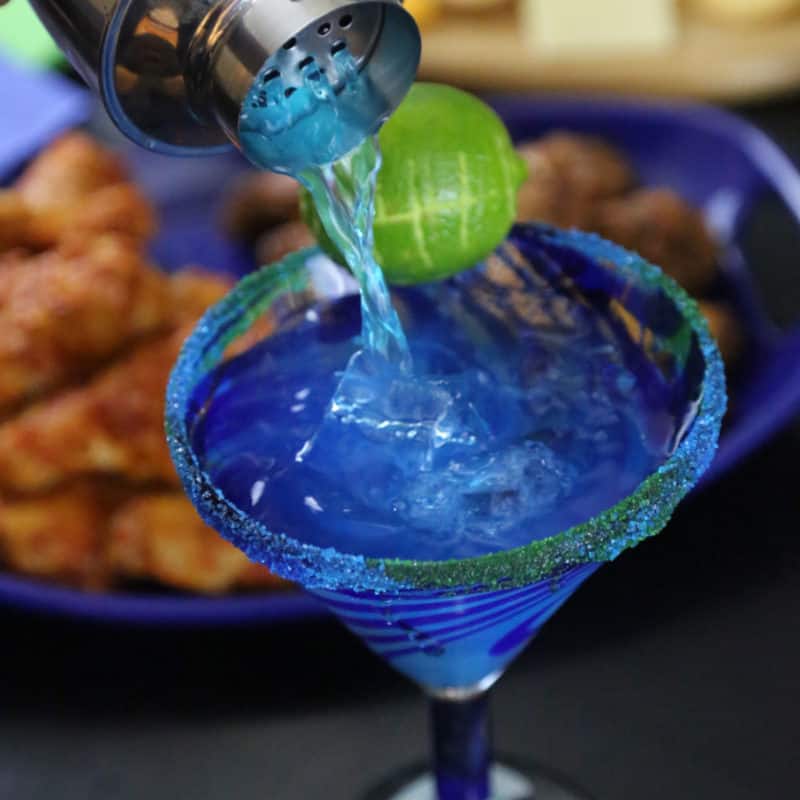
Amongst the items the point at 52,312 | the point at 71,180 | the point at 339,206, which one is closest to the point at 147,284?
the point at 52,312

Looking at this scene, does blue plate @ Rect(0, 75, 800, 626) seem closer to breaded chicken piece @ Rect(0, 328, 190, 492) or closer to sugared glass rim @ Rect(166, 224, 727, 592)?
breaded chicken piece @ Rect(0, 328, 190, 492)

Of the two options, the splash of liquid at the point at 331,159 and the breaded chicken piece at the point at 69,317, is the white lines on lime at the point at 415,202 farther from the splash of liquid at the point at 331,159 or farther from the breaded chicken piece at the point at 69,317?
the breaded chicken piece at the point at 69,317

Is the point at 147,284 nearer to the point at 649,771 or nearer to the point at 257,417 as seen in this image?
the point at 257,417

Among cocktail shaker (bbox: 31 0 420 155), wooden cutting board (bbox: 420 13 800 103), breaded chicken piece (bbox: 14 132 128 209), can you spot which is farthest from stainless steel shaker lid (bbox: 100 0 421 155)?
wooden cutting board (bbox: 420 13 800 103)

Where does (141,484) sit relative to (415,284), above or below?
below

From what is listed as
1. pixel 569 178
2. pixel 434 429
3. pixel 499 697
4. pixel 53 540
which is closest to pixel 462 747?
pixel 499 697

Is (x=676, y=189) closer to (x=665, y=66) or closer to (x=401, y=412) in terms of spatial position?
(x=665, y=66)

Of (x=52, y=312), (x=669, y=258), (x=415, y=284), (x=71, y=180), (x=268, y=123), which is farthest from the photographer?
(x=71, y=180)
